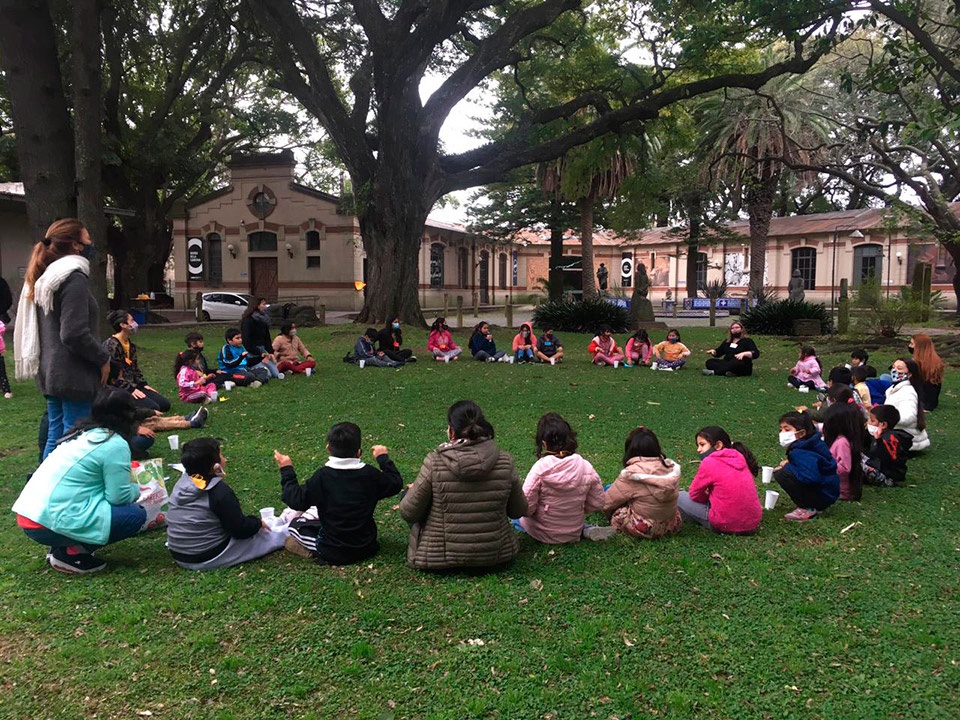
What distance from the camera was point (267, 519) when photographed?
4.50 m

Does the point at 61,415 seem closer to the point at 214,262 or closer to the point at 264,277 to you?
the point at 264,277

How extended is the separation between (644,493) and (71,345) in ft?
11.9

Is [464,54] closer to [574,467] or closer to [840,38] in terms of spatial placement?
[840,38]

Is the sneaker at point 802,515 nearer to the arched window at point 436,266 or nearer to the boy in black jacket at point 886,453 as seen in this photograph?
the boy in black jacket at point 886,453

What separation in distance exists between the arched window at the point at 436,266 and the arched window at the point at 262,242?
27.7 feet

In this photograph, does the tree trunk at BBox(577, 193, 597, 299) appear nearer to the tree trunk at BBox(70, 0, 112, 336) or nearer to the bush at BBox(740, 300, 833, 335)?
the bush at BBox(740, 300, 833, 335)

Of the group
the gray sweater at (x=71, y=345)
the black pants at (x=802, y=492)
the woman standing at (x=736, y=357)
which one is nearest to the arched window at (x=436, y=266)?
the woman standing at (x=736, y=357)

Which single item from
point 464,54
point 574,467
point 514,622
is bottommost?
point 514,622

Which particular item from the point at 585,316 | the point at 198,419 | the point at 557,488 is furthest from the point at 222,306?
the point at 557,488

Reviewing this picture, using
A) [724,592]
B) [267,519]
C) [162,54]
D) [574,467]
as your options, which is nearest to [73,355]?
[267,519]

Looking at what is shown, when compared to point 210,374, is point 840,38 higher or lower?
higher

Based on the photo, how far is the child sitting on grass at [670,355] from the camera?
12.8 meters

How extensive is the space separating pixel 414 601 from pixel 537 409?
5288 mm

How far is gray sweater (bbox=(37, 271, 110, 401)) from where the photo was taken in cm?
443
